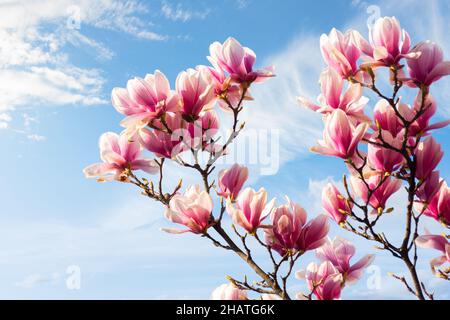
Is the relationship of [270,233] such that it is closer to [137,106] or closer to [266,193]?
[266,193]

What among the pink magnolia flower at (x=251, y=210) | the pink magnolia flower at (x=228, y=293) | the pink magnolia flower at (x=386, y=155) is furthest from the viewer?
the pink magnolia flower at (x=386, y=155)

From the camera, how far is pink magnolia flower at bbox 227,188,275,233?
187cm

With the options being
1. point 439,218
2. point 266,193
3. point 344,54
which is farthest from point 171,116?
point 439,218

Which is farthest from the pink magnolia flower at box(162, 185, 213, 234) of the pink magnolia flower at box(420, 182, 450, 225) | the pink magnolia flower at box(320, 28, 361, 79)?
the pink magnolia flower at box(420, 182, 450, 225)

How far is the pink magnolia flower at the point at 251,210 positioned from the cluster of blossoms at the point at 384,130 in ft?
0.92

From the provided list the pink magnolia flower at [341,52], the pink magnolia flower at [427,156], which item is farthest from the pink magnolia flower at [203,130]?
the pink magnolia flower at [427,156]

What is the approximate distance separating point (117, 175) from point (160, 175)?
0.62 ft

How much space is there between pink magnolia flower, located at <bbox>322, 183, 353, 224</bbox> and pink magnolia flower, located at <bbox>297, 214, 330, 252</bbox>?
15cm

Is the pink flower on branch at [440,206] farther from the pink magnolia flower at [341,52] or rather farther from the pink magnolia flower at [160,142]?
the pink magnolia flower at [160,142]

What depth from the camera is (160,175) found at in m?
2.18

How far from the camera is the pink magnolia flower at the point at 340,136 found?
6.17 feet

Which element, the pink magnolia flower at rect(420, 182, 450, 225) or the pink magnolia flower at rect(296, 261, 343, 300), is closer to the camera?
the pink magnolia flower at rect(296, 261, 343, 300)

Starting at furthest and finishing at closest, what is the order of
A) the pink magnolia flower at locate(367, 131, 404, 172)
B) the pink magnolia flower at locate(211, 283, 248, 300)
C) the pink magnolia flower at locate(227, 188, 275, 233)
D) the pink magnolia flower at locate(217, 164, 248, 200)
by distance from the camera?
the pink magnolia flower at locate(217, 164, 248, 200) < the pink magnolia flower at locate(367, 131, 404, 172) < the pink magnolia flower at locate(227, 188, 275, 233) < the pink magnolia flower at locate(211, 283, 248, 300)

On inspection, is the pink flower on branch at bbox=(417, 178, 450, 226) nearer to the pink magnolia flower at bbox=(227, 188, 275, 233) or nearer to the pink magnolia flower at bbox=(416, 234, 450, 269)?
the pink magnolia flower at bbox=(416, 234, 450, 269)
